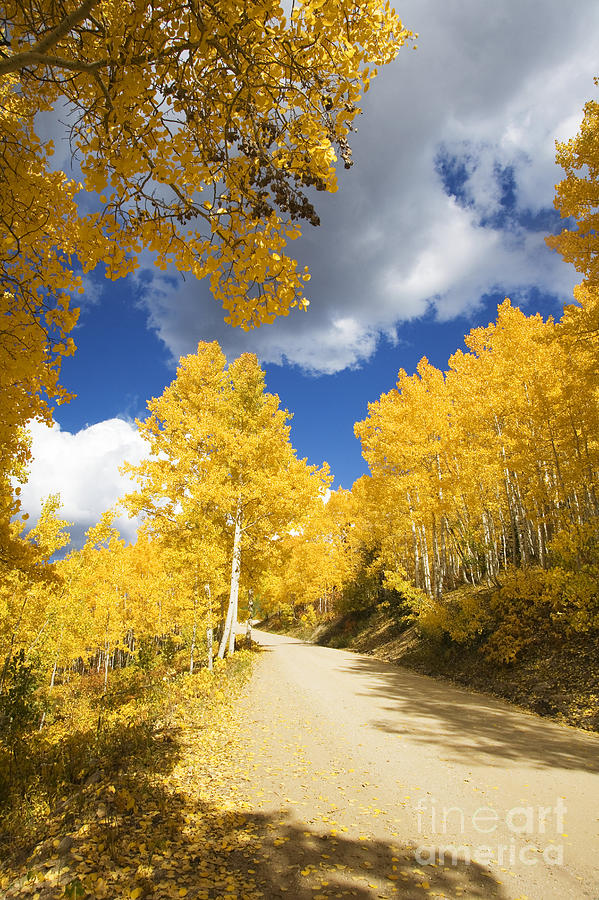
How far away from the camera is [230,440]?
36.5ft

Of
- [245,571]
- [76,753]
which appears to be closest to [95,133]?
[76,753]

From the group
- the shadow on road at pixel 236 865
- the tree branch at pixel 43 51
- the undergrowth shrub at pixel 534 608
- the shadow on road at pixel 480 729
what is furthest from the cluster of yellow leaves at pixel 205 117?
the undergrowth shrub at pixel 534 608

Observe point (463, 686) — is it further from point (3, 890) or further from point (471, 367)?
point (471, 367)

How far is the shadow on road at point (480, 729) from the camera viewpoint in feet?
16.7

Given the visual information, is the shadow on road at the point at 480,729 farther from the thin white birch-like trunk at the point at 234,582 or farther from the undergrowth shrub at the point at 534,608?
the thin white birch-like trunk at the point at 234,582

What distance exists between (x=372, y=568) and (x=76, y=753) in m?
16.4

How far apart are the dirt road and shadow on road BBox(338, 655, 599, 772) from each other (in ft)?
0.10

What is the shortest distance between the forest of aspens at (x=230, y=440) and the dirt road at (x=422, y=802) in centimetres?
161

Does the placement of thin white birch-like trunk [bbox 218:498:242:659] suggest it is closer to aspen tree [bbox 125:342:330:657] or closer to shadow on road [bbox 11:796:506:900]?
aspen tree [bbox 125:342:330:657]

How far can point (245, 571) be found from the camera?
14.1 meters

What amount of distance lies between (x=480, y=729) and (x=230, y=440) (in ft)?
26.3

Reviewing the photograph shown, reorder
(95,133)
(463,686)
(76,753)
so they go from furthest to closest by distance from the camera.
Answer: (463,686)
(76,753)
(95,133)

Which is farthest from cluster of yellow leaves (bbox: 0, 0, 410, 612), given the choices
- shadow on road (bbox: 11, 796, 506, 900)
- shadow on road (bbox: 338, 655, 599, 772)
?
shadow on road (bbox: 338, 655, 599, 772)

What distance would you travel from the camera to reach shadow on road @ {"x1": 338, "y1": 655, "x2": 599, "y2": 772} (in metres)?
5.08
